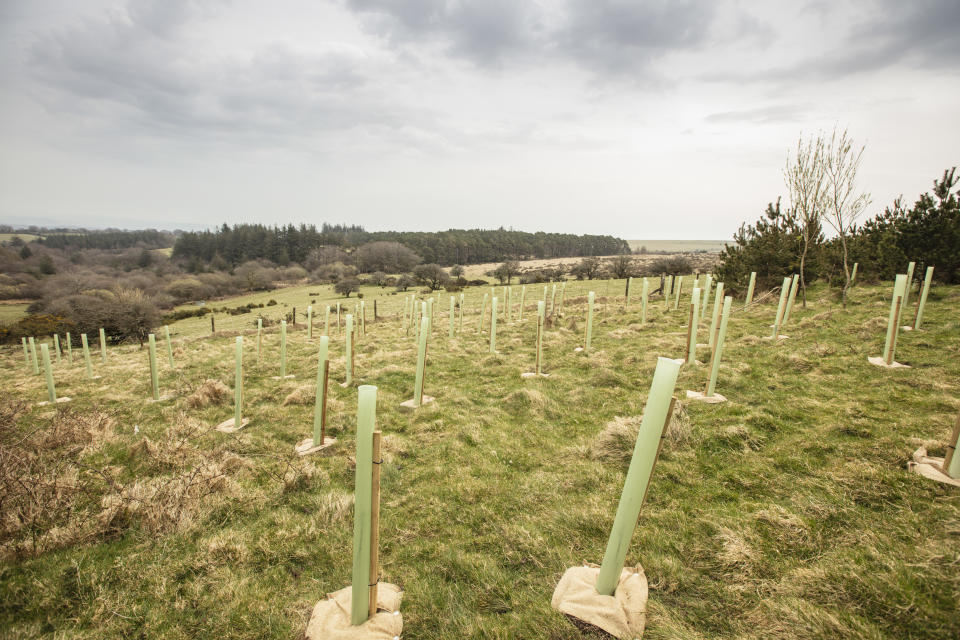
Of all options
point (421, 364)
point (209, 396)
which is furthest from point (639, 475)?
point (209, 396)

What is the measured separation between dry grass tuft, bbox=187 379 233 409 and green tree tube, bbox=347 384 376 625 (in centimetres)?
823

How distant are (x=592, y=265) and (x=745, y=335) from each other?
43660mm

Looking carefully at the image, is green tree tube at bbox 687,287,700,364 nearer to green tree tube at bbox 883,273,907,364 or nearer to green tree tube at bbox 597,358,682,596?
green tree tube at bbox 883,273,907,364

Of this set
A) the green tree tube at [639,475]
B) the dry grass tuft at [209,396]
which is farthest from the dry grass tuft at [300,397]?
the green tree tube at [639,475]

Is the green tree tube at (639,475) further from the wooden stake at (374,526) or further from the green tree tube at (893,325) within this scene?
the green tree tube at (893,325)

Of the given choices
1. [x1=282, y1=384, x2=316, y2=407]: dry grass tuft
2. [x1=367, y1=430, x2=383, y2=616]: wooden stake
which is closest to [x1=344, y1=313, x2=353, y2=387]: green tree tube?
[x1=282, y1=384, x2=316, y2=407]: dry grass tuft

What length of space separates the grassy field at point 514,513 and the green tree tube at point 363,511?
45cm

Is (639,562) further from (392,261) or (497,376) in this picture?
(392,261)

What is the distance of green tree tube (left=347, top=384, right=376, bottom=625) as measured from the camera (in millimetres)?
2666

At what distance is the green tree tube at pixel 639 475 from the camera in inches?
102

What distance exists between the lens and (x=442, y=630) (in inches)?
110

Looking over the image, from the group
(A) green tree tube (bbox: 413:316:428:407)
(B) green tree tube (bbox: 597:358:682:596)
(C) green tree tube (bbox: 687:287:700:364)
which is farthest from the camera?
(C) green tree tube (bbox: 687:287:700:364)

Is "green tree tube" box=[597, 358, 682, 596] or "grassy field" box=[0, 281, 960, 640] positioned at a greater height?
"green tree tube" box=[597, 358, 682, 596]

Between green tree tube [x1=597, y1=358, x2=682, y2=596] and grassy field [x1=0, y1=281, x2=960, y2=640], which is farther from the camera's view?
grassy field [x1=0, y1=281, x2=960, y2=640]
